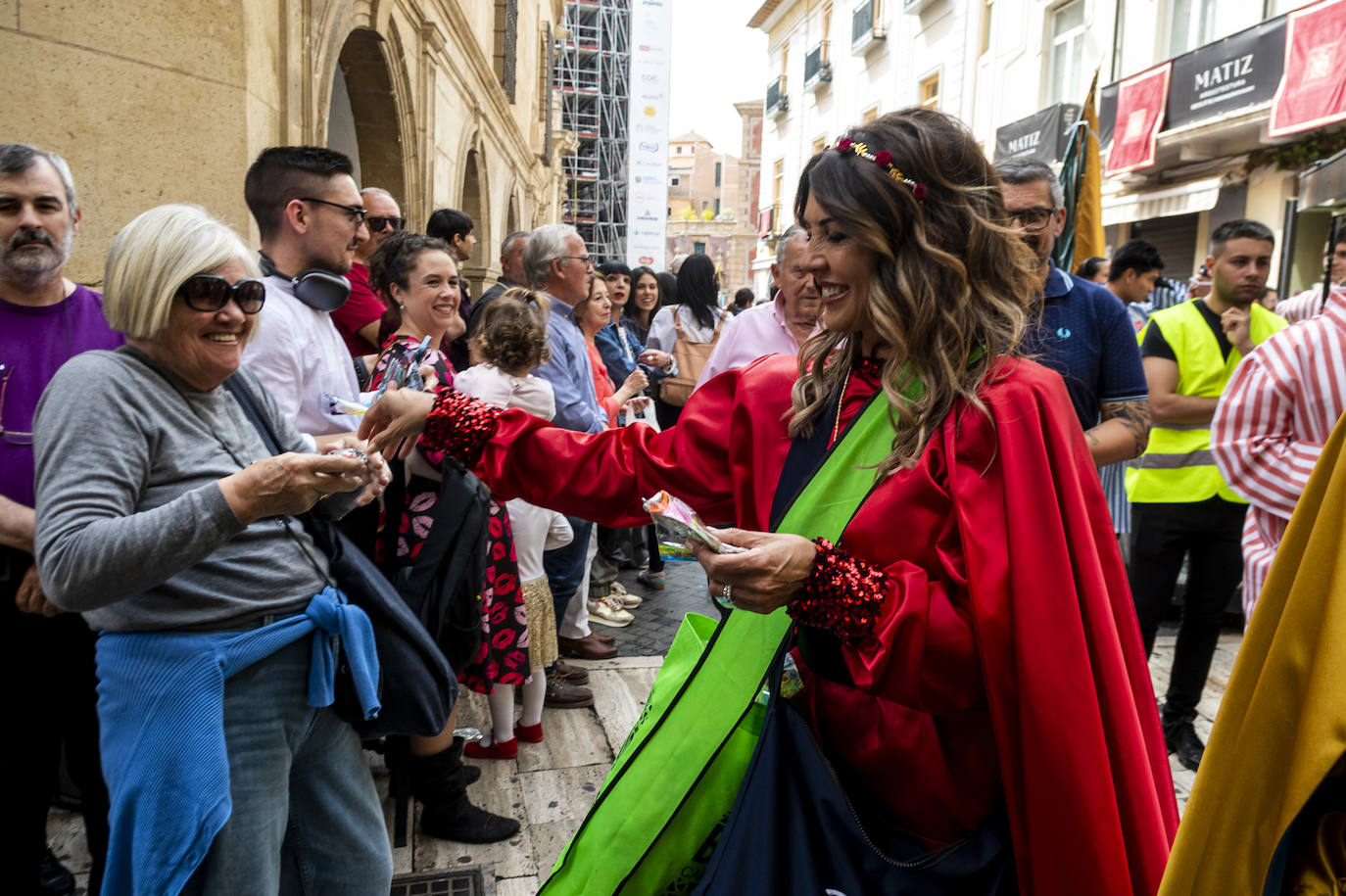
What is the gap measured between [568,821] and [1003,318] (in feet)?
8.09

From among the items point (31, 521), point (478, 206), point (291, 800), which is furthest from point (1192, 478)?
point (478, 206)

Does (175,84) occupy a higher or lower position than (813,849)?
higher

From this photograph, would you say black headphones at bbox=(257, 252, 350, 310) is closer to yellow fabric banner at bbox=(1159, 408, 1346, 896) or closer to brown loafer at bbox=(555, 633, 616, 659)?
yellow fabric banner at bbox=(1159, 408, 1346, 896)

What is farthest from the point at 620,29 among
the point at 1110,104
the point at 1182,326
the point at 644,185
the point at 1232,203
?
the point at 1182,326

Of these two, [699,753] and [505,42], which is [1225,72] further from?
[699,753]

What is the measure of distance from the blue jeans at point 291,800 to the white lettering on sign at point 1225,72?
1412cm

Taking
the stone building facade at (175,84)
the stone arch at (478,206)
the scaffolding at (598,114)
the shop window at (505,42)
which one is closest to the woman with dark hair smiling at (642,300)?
the stone building facade at (175,84)

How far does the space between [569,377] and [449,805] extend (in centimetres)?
203

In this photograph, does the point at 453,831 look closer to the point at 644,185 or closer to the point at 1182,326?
the point at 1182,326

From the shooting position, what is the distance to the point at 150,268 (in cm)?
180

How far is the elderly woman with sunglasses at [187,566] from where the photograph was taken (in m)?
1.66

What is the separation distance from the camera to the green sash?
1.55 metres

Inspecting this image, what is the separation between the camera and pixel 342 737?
2152mm

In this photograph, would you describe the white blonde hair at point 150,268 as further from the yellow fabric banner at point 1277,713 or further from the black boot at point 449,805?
the yellow fabric banner at point 1277,713
